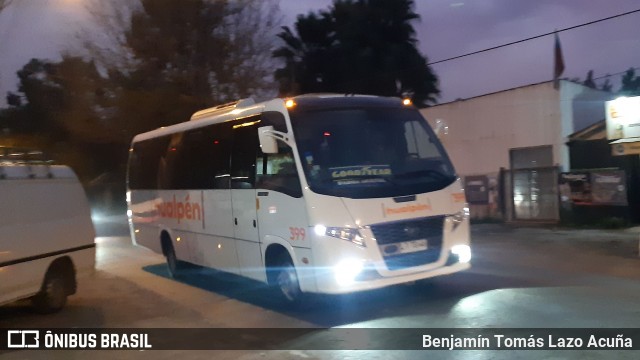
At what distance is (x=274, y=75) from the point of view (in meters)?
34.2

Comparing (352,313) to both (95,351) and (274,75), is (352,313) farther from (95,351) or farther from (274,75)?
(274,75)

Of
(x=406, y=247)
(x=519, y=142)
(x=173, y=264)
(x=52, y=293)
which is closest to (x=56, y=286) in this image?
(x=52, y=293)

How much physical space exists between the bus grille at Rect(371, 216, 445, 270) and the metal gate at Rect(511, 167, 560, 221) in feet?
42.0

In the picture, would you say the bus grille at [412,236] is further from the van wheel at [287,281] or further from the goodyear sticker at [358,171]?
the van wheel at [287,281]

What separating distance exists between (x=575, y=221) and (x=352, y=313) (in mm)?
13326

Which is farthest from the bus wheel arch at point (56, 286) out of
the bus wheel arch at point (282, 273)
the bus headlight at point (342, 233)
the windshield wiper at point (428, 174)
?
the windshield wiper at point (428, 174)

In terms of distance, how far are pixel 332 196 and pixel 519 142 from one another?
640 inches

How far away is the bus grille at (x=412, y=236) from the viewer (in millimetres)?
8734

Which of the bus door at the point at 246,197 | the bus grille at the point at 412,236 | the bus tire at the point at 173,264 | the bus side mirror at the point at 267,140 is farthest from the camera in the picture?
the bus tire at the point at 173,264

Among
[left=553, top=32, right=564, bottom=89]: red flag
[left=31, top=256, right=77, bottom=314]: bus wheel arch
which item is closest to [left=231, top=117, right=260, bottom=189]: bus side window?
[left=31, top=256, right=77, bottom=314]: bus wheel arch

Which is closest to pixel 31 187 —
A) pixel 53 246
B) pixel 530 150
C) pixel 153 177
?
pixel 53 246

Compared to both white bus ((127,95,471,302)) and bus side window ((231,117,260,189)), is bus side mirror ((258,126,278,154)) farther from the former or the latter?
bus side window ((231,117,260,189))

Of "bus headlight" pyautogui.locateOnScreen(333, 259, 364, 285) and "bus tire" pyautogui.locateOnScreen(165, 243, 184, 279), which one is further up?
"bus headlight" pyautogui.locateOnScreen(333, 259, 364, 285)

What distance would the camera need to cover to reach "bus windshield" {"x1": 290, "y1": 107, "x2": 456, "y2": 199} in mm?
8891
